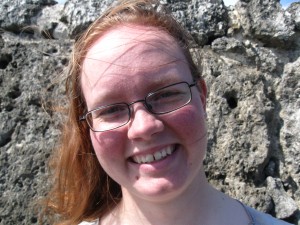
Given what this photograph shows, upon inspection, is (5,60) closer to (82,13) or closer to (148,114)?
(82,13)

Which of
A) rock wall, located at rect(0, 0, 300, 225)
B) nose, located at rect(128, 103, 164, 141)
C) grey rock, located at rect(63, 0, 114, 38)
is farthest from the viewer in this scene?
grey rock, located at rect(63, 0, 114, 38)

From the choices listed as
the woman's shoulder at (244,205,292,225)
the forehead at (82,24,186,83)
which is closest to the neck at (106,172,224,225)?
Answer: the woman's shoulder at (244,205,292,225)

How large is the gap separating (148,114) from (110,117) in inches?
4.3

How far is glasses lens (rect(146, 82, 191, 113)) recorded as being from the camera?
1.05 m

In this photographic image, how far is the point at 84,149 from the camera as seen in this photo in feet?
4.54

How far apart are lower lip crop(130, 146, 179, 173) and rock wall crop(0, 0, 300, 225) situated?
596 millimetres

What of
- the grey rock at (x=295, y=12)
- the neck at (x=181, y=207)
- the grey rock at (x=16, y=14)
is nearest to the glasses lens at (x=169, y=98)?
the neck at (x=181, y=207)

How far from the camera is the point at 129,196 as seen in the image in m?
1.26

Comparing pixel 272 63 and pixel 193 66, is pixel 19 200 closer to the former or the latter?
pixel 193 66

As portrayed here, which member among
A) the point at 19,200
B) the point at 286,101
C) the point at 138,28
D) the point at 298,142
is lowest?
the point at 19,200

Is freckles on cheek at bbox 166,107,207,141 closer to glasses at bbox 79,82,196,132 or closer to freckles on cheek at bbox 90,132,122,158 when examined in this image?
glasses at bbox 79,82,196,132

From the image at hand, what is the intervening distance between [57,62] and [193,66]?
0.75 metres

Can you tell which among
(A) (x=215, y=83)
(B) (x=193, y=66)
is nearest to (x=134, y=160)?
(B) (x=193, y=66)

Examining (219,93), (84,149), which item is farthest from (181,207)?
(219,93)
